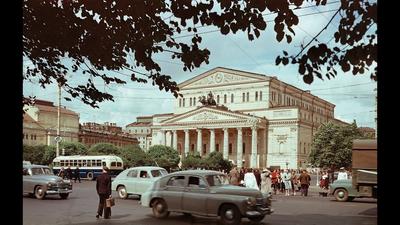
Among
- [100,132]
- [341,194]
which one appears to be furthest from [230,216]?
[341,194]

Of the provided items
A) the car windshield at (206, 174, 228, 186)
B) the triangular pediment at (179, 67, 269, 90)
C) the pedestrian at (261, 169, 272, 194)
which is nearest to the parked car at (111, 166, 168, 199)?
the car windshield at (206, 174, 228, 186)

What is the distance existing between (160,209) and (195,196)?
0.85 metres

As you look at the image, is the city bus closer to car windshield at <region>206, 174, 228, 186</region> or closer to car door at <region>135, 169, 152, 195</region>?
car door at <region>135, 169, 152, 195</region>

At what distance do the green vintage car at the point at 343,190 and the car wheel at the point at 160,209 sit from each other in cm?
998

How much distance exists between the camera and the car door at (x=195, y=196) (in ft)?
21.5

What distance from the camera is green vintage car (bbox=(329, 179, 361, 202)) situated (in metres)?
16.1

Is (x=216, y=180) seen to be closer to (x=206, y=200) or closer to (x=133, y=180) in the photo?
(x=206, y=200)

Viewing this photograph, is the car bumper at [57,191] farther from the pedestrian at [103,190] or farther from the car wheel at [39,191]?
the pedestrian at [103,190]

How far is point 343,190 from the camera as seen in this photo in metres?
16.8

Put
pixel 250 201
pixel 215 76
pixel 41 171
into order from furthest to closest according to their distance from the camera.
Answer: pixel 41 171, pixel 250 201, pixel 215 76

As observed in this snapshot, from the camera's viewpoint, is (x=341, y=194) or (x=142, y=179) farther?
(x=341, y=194)

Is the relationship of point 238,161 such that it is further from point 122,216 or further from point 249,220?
A: point 249,220
